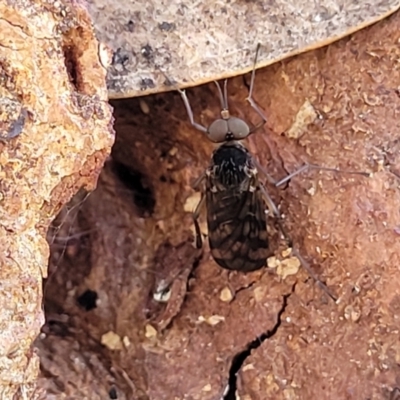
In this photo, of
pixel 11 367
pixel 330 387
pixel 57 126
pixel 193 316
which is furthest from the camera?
pixel 193 316

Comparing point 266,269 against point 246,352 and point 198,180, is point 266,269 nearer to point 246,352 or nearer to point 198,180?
point 246,352

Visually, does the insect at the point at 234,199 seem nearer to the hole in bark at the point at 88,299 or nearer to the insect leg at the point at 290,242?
the insect leg at the point at 290,242

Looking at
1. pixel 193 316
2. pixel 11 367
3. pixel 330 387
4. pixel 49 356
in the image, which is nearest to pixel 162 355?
pixel 193 316

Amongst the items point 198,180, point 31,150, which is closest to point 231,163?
point 198,180

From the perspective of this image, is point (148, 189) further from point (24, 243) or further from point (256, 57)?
point (24, 243)

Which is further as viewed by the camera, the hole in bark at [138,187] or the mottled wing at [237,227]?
the hole in bark at [138,187]

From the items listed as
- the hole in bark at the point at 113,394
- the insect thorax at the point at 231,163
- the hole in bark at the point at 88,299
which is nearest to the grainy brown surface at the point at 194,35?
the insect thorax at the point at 231,163
